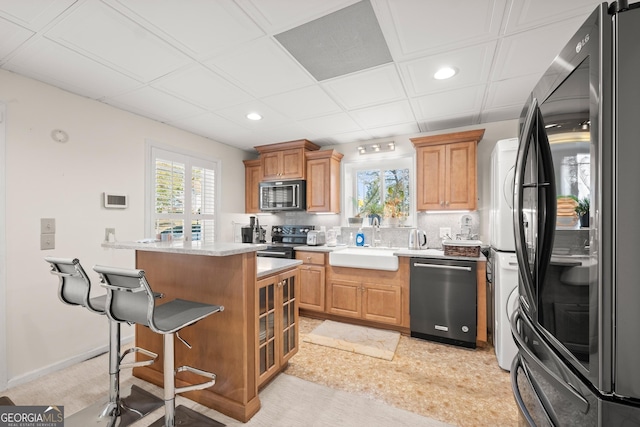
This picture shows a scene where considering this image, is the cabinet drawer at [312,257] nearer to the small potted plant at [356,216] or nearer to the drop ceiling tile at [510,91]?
the small potted plant at [356,216]

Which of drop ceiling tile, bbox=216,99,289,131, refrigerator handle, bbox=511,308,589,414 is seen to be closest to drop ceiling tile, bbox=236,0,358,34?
drop ceiling tile, bbox=216,99,289,131

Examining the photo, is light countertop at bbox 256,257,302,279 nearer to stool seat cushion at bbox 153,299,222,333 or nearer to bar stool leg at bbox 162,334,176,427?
stool seat cushion at bbox 153,299,222,333

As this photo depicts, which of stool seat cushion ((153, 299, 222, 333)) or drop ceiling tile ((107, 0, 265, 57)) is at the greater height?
drop ceiling tile ((107, 0, 265, 57))

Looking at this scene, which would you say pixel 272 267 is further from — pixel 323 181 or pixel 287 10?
pixel 323 181

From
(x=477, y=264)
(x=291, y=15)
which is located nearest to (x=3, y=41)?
(x=291, y=15)

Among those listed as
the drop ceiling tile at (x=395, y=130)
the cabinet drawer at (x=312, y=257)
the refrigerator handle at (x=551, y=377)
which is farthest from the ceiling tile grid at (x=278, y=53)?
the cabinet drawer at (x=312, y=257)

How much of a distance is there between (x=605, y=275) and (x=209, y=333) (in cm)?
213

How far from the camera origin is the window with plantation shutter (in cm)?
341

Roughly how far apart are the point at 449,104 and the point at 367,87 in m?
0.99

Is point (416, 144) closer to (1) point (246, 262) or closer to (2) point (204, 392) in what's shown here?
(1) point (246, 262)

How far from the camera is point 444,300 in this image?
2.98 m

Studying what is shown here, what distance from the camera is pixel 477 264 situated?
288 centimetres

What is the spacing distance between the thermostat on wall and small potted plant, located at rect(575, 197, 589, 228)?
3.58 m

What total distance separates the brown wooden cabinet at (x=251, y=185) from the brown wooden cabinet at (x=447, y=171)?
8.58 feet
